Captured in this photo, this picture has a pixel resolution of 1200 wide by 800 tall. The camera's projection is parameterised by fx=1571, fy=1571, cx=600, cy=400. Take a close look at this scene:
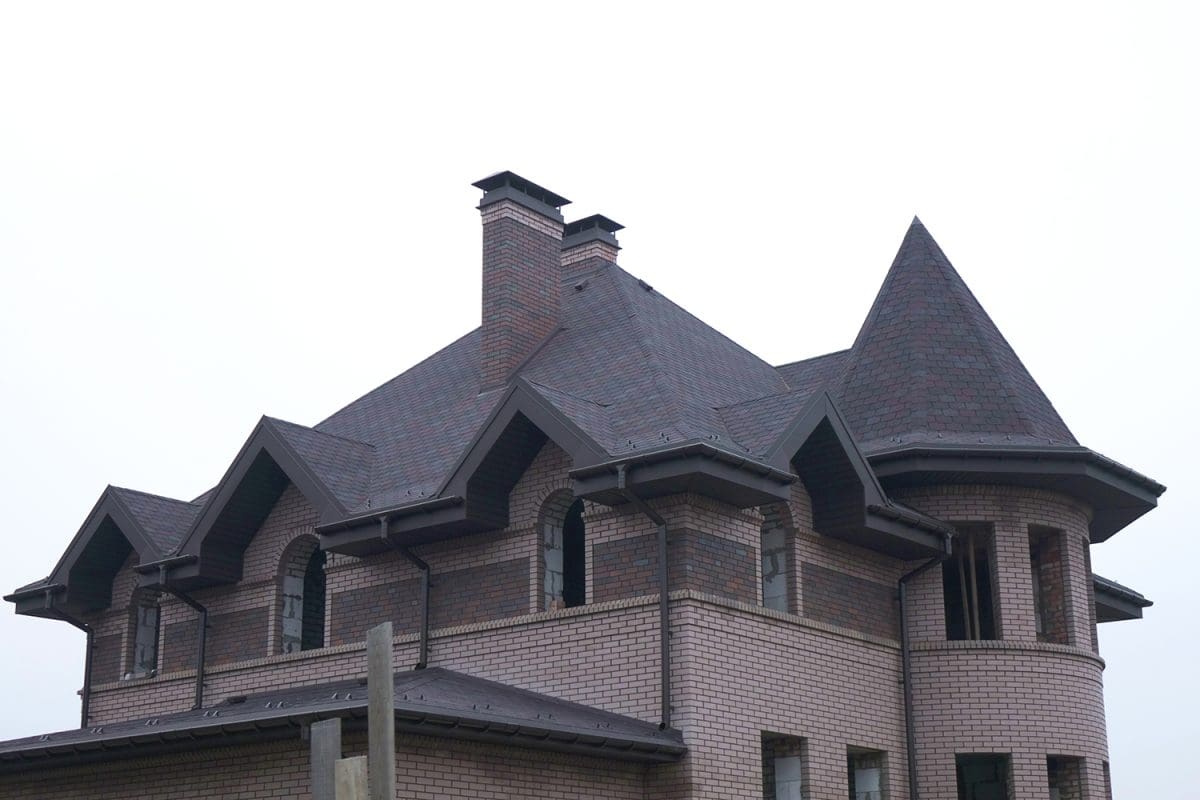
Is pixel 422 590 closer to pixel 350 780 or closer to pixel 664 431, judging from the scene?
pixel 664 431

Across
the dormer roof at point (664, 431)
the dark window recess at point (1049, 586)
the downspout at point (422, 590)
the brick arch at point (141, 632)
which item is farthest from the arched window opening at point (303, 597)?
the dark window recess at point (1049, 586)

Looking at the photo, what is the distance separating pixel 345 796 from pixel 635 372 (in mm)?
11070

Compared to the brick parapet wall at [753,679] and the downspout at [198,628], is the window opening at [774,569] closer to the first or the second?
the brick parapet wall at [753,679]

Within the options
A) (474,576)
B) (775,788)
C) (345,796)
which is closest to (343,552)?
(474,576)

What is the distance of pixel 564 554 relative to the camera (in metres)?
18.7

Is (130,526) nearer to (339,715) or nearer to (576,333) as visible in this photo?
(576,333)

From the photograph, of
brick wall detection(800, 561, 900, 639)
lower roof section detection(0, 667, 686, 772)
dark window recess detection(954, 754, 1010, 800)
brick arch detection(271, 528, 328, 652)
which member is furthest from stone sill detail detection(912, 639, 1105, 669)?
brick arch detection(271, 528, 328, 652)

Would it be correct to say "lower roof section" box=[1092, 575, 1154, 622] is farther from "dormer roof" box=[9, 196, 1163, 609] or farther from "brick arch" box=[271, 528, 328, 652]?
"brick arch" box=[271, 528, 328, 652]

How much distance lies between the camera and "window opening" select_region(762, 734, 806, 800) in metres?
17.7

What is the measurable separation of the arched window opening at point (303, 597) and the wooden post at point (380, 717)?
11563 millimetres

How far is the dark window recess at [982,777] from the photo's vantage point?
63.3 feet

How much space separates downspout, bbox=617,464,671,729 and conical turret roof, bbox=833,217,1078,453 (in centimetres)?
431

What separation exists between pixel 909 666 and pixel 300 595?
786 centimetres

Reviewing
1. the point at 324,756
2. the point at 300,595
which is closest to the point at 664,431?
the point at 300,595
